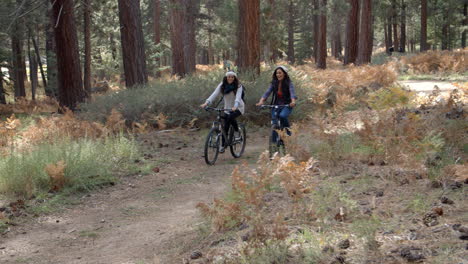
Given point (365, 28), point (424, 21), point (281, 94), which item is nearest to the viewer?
point (281, 94)

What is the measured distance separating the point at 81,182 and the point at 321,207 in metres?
4.36

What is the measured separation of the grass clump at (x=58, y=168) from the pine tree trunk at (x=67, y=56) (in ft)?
23.8

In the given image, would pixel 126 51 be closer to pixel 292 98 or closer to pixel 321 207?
pixel 292 98

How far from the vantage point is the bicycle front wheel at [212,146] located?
9.11 metres

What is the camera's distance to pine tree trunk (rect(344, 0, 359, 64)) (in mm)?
24797

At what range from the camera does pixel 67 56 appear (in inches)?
585

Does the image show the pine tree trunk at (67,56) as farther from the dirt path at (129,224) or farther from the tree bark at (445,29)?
the tree bark at (445,29)

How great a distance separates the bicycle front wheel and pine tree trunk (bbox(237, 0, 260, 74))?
236 inches

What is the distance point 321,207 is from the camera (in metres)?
4.62

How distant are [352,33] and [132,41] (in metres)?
13.9

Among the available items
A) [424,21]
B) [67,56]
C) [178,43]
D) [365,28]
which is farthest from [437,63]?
[67,56]

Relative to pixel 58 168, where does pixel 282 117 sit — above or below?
above

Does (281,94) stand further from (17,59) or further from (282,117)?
(17,59)

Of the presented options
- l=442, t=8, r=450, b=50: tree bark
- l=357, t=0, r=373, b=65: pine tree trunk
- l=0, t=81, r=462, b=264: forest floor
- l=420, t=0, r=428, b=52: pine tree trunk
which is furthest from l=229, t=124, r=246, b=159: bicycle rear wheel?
l=442, t=8, r=450, b=50: tree bark
